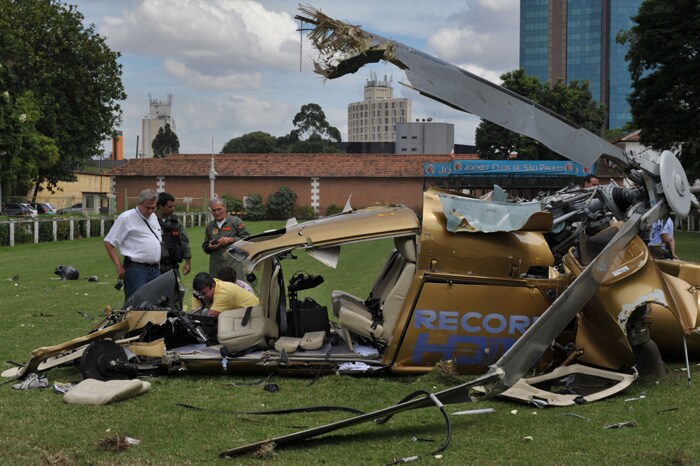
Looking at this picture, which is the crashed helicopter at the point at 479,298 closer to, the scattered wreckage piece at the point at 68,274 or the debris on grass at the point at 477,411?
the debris on grass at the point at 477,411

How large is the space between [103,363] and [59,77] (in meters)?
47.2

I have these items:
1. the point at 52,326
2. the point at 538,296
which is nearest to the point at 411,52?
the point at 538,296

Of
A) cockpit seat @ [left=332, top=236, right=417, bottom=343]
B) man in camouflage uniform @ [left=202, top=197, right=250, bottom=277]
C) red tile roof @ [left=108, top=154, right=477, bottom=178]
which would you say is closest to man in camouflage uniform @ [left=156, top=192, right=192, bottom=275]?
man in camouflage uniform @ [left=202, top=197, right=250, bottom=277]

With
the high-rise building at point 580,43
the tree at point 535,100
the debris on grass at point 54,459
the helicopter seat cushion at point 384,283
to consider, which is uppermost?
the high-rise building at point 580,43

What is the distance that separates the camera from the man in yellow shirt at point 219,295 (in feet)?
29.6

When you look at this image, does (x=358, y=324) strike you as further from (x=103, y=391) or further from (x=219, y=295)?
(x=103, y=391)

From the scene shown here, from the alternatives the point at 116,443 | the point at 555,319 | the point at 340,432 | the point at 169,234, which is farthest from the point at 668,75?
the point at 116,443

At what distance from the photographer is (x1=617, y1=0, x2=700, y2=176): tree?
3114 cm

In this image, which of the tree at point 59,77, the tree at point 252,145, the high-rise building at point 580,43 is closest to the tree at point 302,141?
the tree at point 252,145

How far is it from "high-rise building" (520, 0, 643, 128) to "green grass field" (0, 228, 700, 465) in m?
148

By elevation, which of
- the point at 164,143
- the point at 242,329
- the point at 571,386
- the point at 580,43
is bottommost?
the point at 571,386

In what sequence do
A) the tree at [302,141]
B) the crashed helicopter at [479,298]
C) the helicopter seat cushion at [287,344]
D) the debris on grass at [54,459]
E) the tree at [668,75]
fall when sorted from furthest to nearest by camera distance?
the tree at [302,141] → the tree at [668,75] → the helicopter seat cushion at [287,344] → the crashed helicopter at [479,298] → the debris on grass at [54,459]

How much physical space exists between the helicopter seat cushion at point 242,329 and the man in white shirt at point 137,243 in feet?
5.13

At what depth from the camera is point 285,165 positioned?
74438 millimetres
